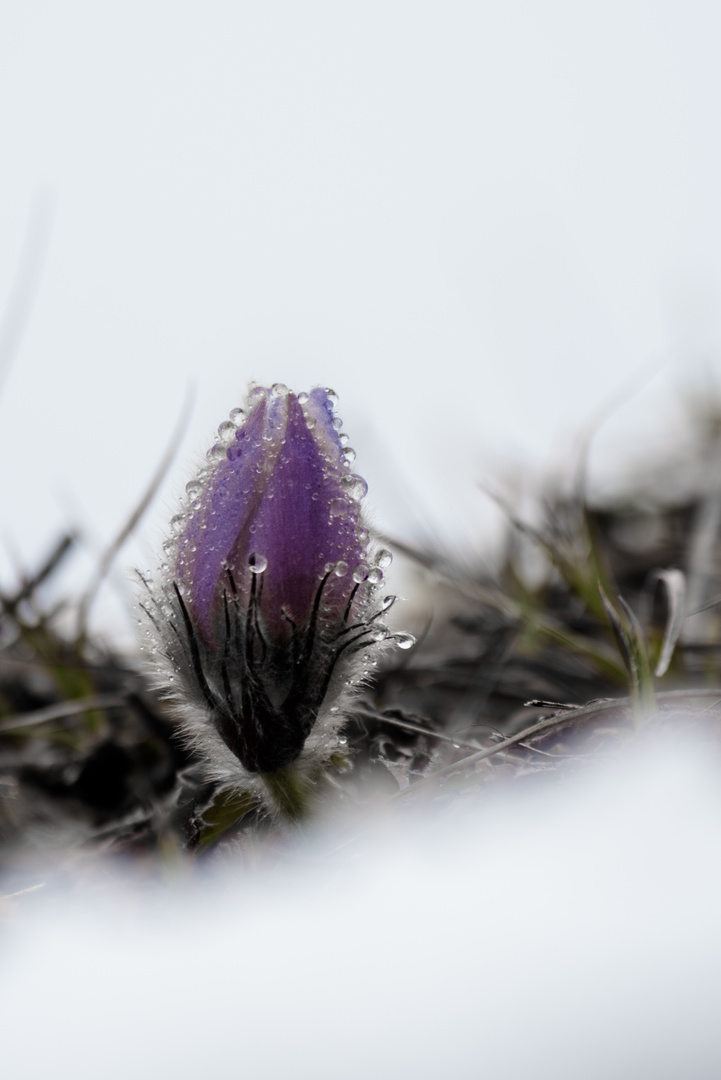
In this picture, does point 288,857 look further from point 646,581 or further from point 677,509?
point 677,509

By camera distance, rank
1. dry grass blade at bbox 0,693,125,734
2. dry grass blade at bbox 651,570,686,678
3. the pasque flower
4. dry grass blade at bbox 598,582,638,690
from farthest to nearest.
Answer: dry grass blade at bbox 0,693,125,734 → dry grass blade at bbox 651,570,686,678 → dry grass blade at bbox 598,582,638,690 → the pasque flower

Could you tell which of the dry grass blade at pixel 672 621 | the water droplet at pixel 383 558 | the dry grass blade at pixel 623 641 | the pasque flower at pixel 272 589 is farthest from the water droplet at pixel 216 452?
the dry grass blade at pixel 672 621

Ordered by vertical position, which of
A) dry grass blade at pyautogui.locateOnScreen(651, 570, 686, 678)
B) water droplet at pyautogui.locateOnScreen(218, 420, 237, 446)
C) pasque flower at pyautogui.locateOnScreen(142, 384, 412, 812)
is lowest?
dry grass blade at pyautogui.locateOnScreen(651, 570, 686, 678)

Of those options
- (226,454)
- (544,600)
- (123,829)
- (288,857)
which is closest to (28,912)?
(123,829)

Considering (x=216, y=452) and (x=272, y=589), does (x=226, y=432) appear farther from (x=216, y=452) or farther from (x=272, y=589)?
(x=272, y=589)

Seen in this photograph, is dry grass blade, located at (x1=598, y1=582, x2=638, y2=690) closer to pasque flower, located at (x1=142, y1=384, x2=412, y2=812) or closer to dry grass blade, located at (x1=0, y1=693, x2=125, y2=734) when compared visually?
pasque flower, located at (x1=142, y1=384, x2=412, y2=812)

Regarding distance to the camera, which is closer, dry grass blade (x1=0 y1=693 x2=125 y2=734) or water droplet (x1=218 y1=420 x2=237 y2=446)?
water droplet (x1=218 y1=420 x2=237 y2=446)

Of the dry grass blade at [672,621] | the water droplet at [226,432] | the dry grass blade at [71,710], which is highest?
the water droplet at [226,432]

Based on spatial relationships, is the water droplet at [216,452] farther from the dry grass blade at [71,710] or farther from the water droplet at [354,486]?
the dry grass blade at [71,710]

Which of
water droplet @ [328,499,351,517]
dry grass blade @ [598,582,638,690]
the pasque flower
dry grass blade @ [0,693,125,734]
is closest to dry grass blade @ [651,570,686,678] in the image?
dry grass blade @ [598,582,638,690]
